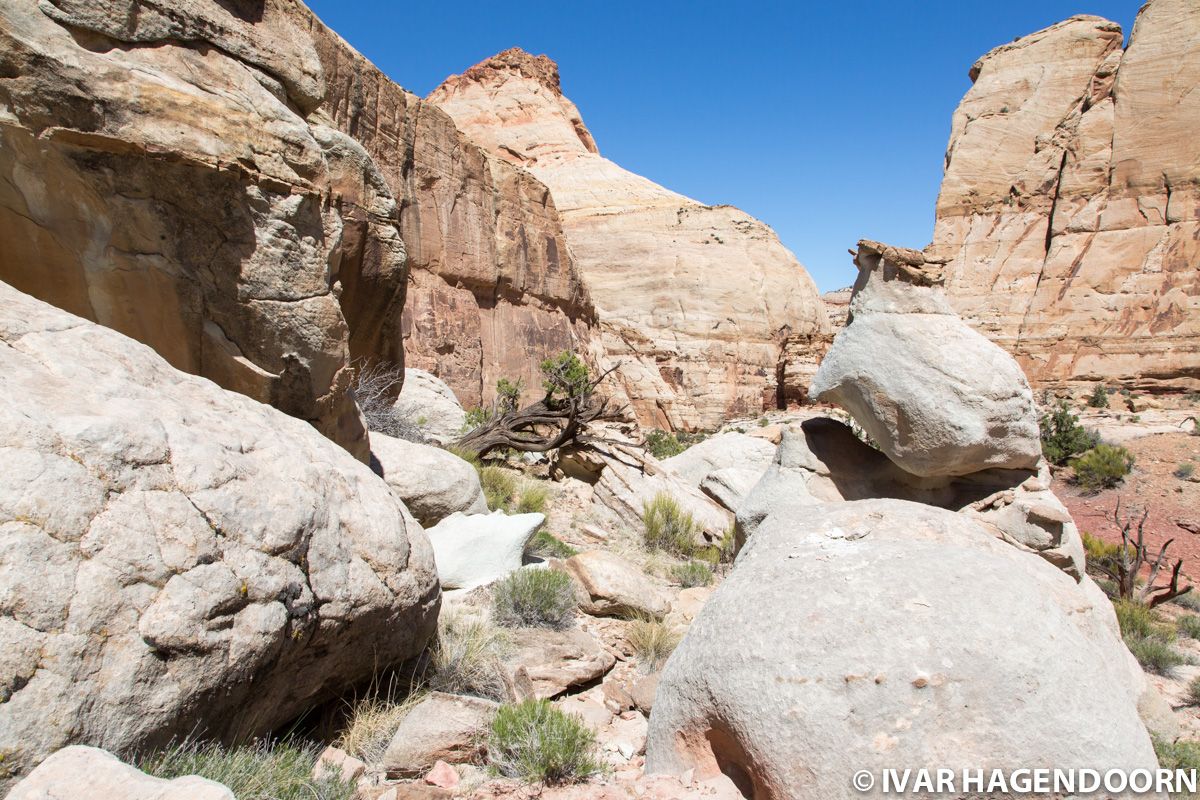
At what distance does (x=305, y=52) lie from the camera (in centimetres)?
454

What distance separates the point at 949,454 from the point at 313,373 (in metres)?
4.13

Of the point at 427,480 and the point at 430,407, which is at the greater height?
the point at 430,407

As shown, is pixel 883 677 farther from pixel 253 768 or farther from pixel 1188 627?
pixel 1188 627

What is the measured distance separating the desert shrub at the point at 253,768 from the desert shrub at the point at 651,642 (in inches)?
80.4

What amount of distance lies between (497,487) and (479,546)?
9.48 feet

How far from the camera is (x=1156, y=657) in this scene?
18.3 feet

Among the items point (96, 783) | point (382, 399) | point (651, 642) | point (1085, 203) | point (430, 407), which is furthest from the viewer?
point (1085, 203)

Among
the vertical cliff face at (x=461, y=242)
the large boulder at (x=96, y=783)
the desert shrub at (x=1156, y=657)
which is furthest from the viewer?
the vertical cliff face at (x=461, y=242)

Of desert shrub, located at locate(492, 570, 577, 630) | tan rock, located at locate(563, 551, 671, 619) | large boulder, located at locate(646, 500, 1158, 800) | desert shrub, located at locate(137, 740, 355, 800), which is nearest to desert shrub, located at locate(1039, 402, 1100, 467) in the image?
tan rock, located at locate(563, 551, 671, 619)

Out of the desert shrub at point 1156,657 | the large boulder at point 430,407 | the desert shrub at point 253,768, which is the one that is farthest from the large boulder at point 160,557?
the large boulder at point 430,407

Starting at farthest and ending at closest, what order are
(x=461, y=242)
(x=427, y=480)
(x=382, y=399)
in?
(x=461, y=242), (x=382, y=399), (x=427, y=480)

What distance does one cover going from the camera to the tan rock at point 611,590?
4.81m

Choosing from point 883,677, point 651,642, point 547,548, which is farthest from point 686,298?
point 883,677

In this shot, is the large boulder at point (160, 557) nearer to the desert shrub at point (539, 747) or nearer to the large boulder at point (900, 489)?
the desert shrub at point (539, 747)
